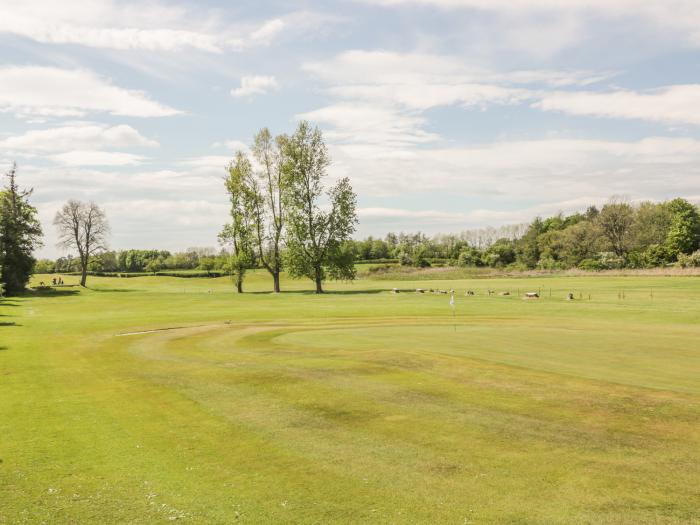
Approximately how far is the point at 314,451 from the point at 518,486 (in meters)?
4.53

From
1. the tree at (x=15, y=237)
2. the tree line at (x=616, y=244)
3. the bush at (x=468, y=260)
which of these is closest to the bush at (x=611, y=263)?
the tree line at (x=616, y=244)

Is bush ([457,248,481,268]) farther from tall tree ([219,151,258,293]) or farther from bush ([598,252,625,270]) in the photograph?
tall tree ([219,151,258,293])

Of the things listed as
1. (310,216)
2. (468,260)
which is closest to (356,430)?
(310,216)

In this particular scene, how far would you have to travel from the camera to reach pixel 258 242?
88.4 m

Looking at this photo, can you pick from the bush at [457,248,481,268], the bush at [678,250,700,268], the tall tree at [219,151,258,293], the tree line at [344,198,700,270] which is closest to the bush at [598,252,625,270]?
the tree line at [344,198,700,270]

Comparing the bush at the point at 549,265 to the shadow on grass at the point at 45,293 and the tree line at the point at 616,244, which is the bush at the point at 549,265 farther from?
the shadow on grass at the point at 45,293

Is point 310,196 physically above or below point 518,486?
above

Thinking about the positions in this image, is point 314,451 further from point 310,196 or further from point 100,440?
point 310,196

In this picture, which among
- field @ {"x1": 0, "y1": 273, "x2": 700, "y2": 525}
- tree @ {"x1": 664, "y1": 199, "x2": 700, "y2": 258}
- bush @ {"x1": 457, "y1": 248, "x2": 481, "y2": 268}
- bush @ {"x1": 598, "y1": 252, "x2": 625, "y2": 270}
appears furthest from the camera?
bush @ {"x1": 457, "y1": 248, "x2": 481, "y2": 268}

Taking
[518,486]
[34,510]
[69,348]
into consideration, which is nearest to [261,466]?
[34,510]

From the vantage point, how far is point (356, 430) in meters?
14.3

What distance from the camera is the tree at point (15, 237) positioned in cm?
8325

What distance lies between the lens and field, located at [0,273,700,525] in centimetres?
1004

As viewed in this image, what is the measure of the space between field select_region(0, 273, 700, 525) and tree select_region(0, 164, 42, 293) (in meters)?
61.3
